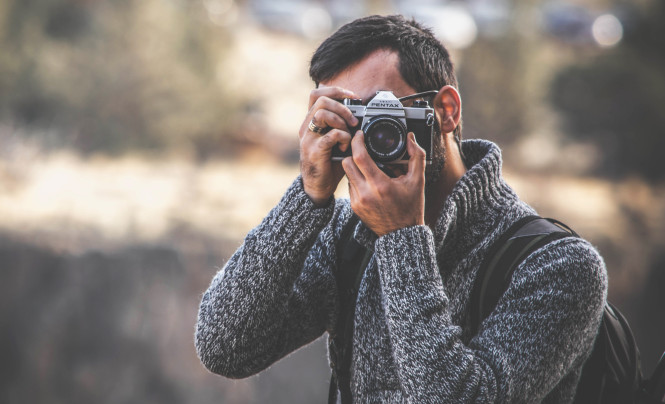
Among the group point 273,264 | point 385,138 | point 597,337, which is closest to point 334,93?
point 385,138

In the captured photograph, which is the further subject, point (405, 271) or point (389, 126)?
point (389, 126)

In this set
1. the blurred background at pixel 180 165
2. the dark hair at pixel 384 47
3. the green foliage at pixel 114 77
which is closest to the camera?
the dark hair at pixel 384 47

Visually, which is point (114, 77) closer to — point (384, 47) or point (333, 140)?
point (384, 47)

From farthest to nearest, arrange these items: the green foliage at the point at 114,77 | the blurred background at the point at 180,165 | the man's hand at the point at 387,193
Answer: the green foliage at the point at 114,77, the blurred background at the point at 180,165, the man's hand at the point at 387,193

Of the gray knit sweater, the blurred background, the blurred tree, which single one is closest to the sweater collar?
the gray knit sweater

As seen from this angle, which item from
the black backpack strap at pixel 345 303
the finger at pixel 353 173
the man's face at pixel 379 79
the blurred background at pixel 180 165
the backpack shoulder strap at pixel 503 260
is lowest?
the blurred background at pixel 180 165

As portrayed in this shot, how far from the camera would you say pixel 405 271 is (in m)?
1.11

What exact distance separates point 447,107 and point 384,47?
195 millimetres

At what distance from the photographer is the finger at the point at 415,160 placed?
1.18 m

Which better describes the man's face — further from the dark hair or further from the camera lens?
the camera lens

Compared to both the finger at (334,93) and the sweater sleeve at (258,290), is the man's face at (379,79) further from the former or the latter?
the sweater sleeve at (258,290)

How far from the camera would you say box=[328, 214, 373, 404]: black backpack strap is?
132cm

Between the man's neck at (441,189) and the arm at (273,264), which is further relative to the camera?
the man's neck at (441,189)

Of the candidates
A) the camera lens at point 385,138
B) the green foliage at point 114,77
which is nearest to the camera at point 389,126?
the camera lens at point 385,138
